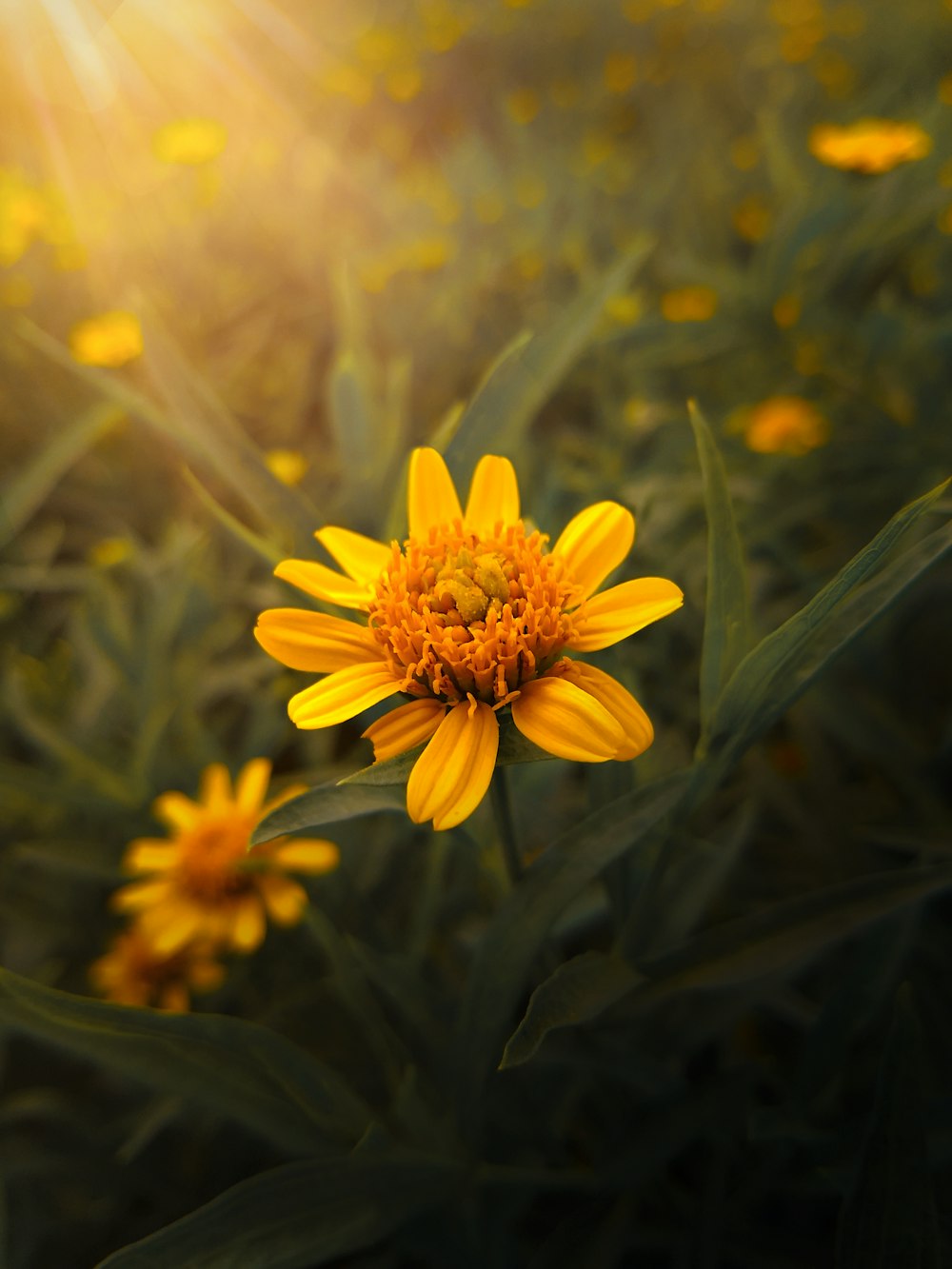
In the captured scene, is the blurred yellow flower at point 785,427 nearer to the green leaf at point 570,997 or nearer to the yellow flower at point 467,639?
the yellow flower at point 467,639

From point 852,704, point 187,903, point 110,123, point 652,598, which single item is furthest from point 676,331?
point 110,123

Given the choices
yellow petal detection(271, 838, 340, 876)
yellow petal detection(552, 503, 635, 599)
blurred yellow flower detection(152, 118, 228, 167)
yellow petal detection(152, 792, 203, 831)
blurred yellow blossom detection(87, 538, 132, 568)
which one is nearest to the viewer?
yellow petal detection(552, 503, 635, 599)

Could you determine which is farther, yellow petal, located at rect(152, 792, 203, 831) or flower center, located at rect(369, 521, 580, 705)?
yellow petal, located at rect(152, 792, 203, 831)

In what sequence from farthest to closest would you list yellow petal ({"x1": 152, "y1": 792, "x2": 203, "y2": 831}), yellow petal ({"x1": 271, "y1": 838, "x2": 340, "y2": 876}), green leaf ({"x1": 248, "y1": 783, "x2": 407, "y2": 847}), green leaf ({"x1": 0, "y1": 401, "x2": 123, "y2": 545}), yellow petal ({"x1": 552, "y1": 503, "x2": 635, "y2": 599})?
green leaf ({"x1": 0, "y1": 401, "x2": 123, "y2": 545})
yellow petal ({"x1": 152, "y1": 792, "x2": 203, "y2": 831})
yellow petal ({"x1": 271, "y1": 838, "x2": 340, "y2": 876})
yellow petal ({"x1": 552, "y1": 503, "x2": 635, "y2": 599})
green leaf ({"x1": 248, "y1": 783, "x2": 407, "y2": 847})

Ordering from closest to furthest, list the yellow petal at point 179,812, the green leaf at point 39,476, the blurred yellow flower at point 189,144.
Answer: the yellow petal at point 179,812, the green leaf at point 39,476, the blurred yellow flower at point 189,144

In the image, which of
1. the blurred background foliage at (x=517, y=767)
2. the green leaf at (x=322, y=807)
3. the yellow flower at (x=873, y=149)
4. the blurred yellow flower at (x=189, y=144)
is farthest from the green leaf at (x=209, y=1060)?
the blurred yellow flower at (x=189, y=144)

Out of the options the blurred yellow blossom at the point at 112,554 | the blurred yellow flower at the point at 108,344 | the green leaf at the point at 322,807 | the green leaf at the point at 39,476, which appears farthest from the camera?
the blurred yellow flower at the point at 108,344

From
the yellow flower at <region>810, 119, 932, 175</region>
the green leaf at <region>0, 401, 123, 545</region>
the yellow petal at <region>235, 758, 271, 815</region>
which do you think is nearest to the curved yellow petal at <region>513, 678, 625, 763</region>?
the yellow petal at <region>235, 758, 271, 815</region>

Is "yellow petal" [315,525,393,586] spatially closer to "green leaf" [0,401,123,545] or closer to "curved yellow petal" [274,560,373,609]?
"curved yellow petal" [274,560,373,609]
